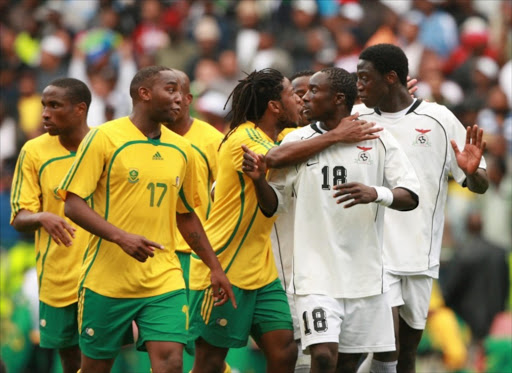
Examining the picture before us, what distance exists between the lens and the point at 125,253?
855cm

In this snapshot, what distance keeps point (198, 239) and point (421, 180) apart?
6.07 feet

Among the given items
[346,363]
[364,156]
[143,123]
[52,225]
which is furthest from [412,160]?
[52,225]

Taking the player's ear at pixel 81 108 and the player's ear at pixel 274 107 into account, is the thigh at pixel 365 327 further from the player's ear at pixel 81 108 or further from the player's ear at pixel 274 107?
the player's ear at pixel 81 108

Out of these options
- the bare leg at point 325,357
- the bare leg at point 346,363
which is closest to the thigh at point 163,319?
the bare leg at point 325,357

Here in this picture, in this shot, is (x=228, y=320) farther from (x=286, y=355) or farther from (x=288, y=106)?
(x=288, y=106)

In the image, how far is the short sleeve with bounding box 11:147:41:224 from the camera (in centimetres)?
952

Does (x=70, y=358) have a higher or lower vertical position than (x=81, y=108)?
lower

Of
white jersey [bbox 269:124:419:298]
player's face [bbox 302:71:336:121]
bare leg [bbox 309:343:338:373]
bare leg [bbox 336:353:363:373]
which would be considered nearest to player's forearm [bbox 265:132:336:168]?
white jersey [bbox 269:124:419:298]

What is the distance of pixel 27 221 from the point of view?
9266 millimetres

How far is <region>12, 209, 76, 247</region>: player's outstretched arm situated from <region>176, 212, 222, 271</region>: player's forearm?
0.84 metres

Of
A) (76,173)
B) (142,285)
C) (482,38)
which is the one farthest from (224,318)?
(482,38)

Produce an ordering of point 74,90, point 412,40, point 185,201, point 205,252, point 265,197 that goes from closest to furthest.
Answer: point 265,197
point 205,252
point 185,201
point 74,90
point 412,40

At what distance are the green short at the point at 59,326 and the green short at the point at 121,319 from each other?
3.66 feet

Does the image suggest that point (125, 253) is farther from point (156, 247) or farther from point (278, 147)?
point (278, 147)
